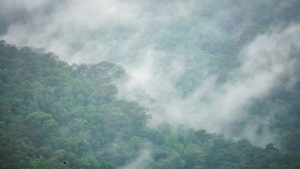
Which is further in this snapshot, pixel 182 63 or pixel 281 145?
pixel 182 63

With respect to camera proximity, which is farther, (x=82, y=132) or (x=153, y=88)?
(x=153, y=88)

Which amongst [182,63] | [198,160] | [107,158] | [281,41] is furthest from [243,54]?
[107,158]

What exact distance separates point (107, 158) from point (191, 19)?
64.7 meters

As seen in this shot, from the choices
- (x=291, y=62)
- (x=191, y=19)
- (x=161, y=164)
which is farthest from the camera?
(x=191, y=19)

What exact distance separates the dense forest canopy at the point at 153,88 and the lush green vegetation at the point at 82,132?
13 centimetres

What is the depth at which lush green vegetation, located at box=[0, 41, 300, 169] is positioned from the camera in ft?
115

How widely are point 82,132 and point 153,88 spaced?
24.7 m

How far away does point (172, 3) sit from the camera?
111312 millimetres

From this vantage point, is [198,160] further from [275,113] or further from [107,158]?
[275,113]

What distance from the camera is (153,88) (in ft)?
213

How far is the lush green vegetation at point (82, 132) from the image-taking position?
3509 centimetres

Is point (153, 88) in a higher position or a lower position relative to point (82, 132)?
higher

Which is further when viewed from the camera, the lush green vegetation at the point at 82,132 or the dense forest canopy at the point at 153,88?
the dense forest canopy at the point at 153,88

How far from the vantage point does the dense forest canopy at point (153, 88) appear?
39.4 meters
